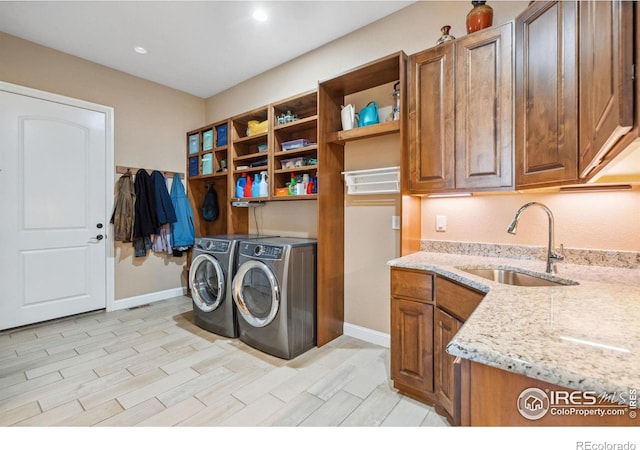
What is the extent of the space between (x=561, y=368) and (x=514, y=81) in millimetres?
1640

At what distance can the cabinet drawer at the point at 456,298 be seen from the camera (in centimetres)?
135

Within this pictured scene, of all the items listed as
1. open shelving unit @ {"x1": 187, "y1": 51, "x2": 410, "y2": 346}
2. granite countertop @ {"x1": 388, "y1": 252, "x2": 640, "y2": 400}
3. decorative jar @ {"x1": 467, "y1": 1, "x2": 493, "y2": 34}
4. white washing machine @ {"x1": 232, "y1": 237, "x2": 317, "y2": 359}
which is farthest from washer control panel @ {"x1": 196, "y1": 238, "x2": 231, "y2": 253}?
decorative jar @ {"x1": 467, "y1": 1, "x2": 493, "y2": 34}

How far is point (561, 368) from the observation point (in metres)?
0.54

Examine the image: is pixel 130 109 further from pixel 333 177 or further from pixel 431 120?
pixel 431 120

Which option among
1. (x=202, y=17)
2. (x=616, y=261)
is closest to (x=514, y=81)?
(x=616, y=261)

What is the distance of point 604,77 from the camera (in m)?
0.87

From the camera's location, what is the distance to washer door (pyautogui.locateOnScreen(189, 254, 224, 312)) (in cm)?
278

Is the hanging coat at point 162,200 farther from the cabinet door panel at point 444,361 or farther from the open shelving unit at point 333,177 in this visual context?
the cabinet door panel at point 444,361

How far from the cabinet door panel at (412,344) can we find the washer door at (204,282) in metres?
1.70

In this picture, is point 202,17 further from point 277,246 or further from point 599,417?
point 599,417

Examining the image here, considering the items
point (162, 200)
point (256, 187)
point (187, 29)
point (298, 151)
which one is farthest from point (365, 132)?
point (162, 200)

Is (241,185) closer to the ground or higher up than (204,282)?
higher up

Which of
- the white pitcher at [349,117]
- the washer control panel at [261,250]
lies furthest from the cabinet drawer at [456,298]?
the white pitcher at [349,117]

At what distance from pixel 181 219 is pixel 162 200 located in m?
0.33
